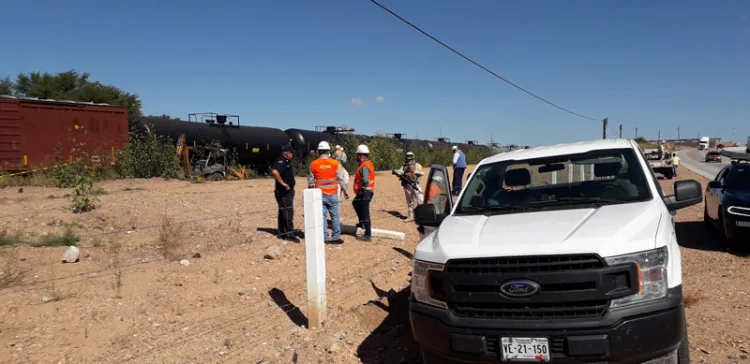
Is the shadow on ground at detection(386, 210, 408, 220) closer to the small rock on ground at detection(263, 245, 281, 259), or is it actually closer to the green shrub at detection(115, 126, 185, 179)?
the small rock on ground at detection(263, 245, 281, 259)

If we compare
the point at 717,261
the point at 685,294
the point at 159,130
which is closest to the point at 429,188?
the point at 685,294

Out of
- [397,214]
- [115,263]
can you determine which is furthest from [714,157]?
[115,263]

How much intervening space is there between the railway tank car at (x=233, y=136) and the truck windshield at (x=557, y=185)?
1803 cm

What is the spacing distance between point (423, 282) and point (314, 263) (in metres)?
1.82

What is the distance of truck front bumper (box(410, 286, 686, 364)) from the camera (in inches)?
128

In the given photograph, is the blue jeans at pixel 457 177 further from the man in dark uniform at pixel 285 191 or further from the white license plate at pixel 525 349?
the white license plate at pixel 525 349

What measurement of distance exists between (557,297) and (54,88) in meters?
55.8

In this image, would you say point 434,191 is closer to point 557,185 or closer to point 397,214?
point 557,185

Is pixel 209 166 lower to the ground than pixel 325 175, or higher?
lower

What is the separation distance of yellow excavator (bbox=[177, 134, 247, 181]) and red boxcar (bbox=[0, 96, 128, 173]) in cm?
217

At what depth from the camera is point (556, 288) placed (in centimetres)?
340

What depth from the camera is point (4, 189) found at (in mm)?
15852

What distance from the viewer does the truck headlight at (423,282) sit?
12.4ft

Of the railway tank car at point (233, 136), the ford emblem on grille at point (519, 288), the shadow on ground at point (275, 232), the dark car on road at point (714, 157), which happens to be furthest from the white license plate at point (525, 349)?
the dark car on road at point (714, 157)
